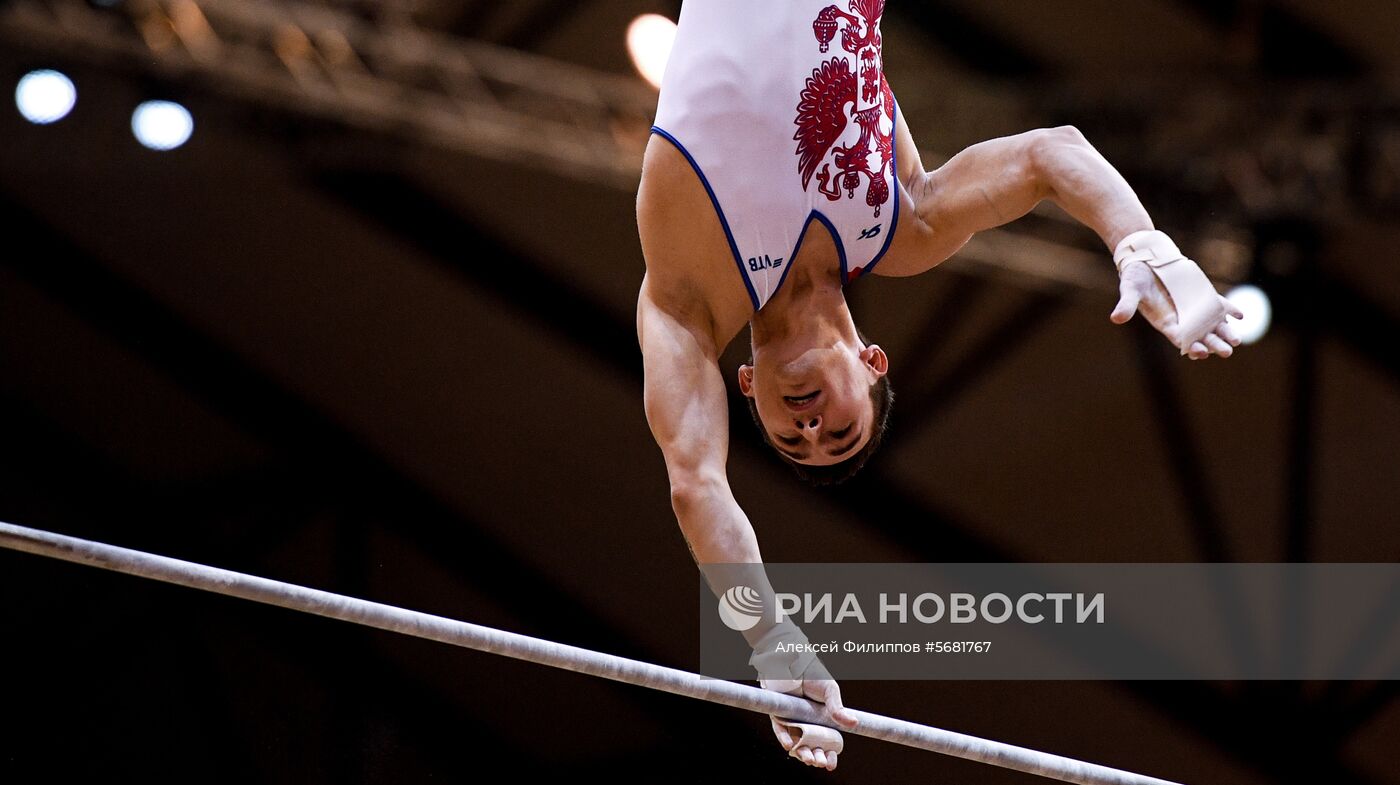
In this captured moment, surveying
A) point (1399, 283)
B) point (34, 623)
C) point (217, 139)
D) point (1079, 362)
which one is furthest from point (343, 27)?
point (1399, 283)

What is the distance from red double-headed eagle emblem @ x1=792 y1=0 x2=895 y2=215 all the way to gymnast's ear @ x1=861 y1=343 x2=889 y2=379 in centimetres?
40

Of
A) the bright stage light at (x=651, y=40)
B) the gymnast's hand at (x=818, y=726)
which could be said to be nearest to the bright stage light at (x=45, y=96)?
the bright stage light at (x=651, y=40)

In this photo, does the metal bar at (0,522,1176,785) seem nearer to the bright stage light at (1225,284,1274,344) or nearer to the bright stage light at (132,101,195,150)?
the bright stage light at (1225,284,1274,344)

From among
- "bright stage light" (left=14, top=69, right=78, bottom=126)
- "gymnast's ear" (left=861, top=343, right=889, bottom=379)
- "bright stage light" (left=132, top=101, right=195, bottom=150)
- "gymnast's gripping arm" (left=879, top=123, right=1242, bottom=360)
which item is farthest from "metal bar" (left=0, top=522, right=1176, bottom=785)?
"bright stage light" (left=14, top=69, right=78, bottom=126)

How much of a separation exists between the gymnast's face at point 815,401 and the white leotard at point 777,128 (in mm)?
Result: 205

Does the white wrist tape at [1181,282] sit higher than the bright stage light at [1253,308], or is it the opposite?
the bright stage light at [1253,308]

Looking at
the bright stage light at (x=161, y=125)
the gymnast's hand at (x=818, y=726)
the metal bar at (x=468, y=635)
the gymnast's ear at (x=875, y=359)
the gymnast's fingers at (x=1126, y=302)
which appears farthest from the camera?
the bright stage light at (x=161, y=125)

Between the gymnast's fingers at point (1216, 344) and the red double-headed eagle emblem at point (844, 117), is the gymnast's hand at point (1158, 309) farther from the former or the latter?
the red double-headed eagle emblem at point (844, 117)

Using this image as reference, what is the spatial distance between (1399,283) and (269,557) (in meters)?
7.05

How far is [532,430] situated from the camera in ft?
31.3

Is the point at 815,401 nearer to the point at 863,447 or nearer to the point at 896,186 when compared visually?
the point at 863,447

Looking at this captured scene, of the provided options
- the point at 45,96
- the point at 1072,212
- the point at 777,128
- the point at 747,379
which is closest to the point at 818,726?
the point at 747,379

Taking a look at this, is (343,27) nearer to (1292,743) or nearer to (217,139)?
(217,139)

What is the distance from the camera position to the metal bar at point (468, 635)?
351 cm
